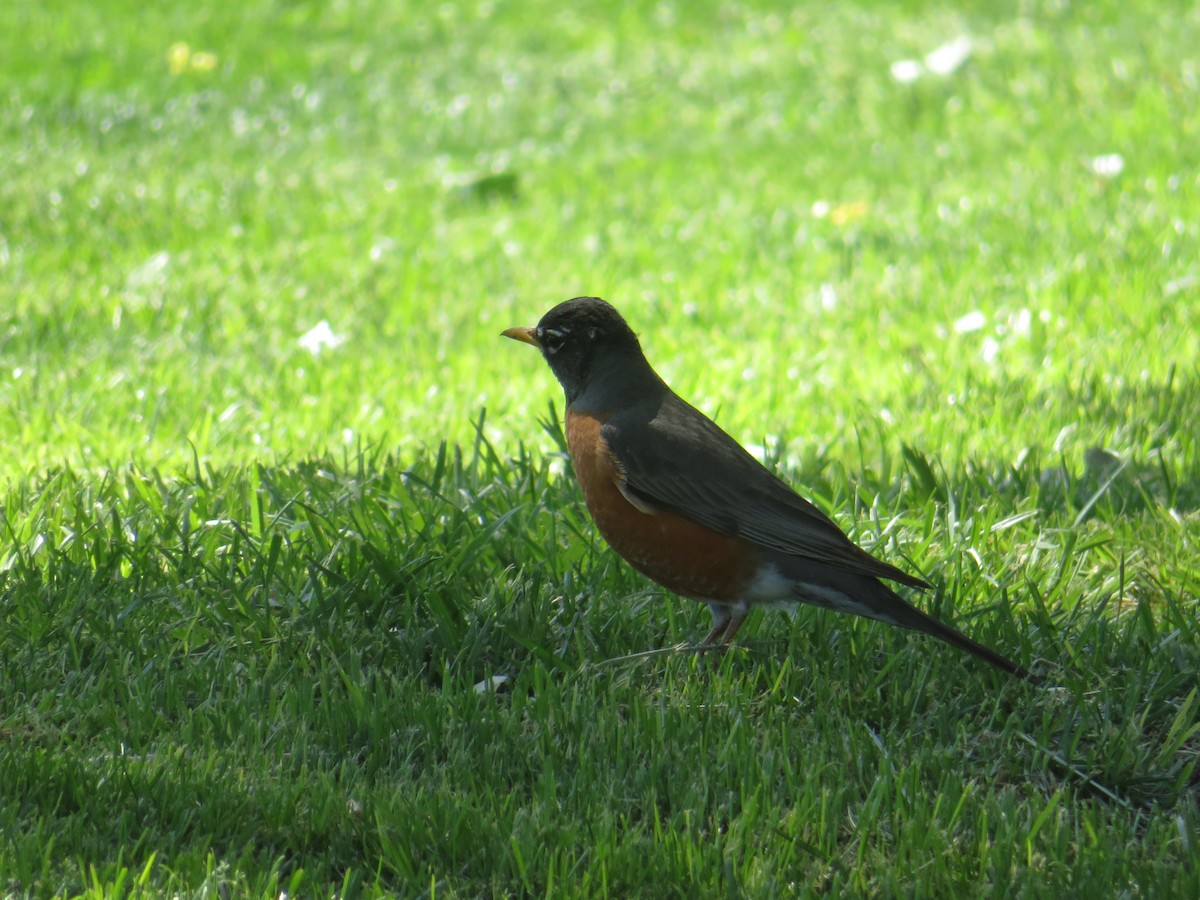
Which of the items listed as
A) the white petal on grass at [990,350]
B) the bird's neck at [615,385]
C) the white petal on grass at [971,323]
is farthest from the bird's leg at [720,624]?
the white petal on grass at [971,323]

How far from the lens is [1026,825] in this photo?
109 inches

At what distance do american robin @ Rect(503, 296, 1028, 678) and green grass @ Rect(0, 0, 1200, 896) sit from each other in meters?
0.17

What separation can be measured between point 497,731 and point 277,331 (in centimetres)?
367

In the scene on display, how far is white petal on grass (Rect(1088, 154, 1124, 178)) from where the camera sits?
7.95 metres

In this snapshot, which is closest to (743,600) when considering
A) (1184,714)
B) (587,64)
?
(1184,714)

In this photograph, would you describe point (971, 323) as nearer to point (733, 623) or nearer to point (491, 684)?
point (733, 623)

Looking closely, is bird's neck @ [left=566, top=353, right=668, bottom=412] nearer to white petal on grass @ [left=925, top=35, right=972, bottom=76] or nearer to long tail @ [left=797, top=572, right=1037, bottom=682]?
long tail @ [left=797, top=572, right=1037, bottom=682]

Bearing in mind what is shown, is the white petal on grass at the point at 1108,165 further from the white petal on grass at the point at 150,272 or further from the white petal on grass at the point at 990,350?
the white petal on grass at the point at 150,272

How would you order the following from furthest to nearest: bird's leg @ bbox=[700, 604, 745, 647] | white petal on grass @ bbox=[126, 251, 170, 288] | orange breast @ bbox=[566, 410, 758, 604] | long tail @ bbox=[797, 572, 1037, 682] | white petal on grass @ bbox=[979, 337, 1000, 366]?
1. white petal on grass @ bbox=[126, 251, 170, 288]
2. white petal on grass @ bbox=[979, 337, 1000, 366]
3. bird's leg @ bbox=[700, 604, 745, 647]
4. orange breast @ bbox=[566, 410, 758, 604]
5. long tail @ bbox=[797, 572, 1037, 682]

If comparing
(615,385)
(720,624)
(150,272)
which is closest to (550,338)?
(615,385)

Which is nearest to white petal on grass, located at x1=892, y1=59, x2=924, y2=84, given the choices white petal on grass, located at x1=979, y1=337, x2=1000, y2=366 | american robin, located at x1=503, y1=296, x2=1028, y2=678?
white petal on grass, located at x1=979, y1=337, x2=1000, y2=366

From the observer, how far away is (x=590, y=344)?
3.95 meters

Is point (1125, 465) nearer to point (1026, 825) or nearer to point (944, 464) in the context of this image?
point (944, 464)

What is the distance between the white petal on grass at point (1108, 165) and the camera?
26.1 feet
